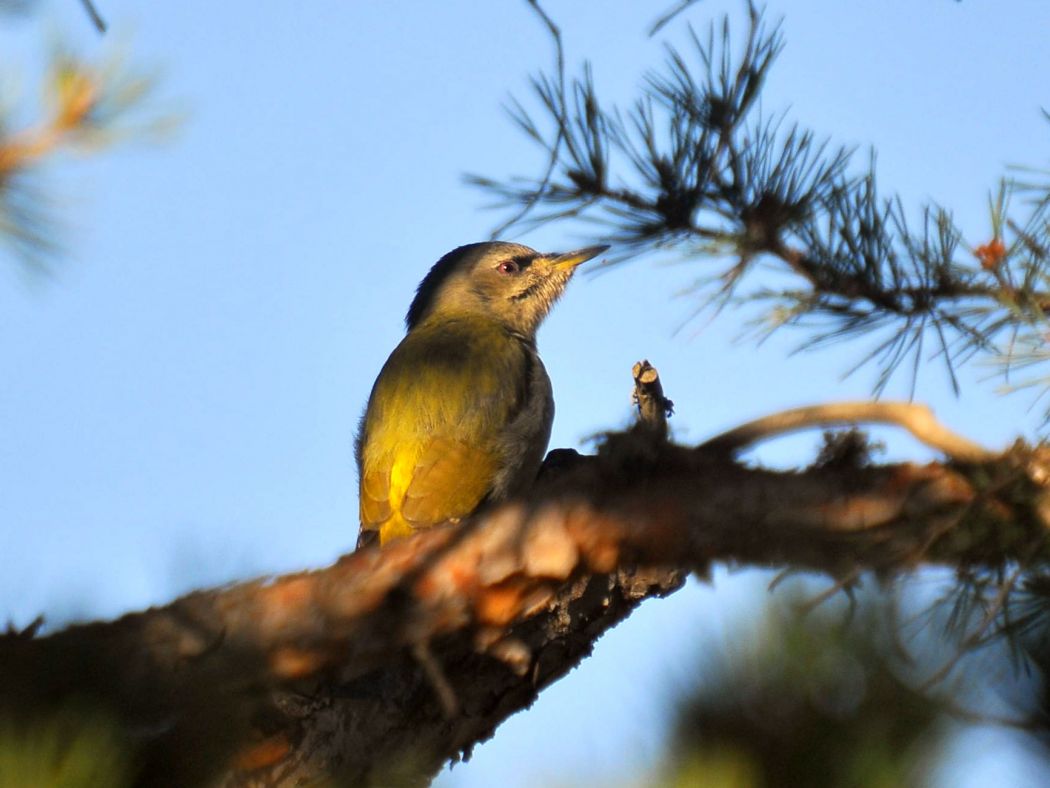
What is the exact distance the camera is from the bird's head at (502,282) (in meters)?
7.70

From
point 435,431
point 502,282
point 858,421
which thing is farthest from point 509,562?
point 502,282

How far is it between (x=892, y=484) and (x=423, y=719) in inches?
84.4

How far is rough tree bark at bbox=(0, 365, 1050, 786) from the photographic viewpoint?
2467mm

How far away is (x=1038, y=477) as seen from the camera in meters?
2.47

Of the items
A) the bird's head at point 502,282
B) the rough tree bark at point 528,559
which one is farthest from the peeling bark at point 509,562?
the bird's head at point 502,282

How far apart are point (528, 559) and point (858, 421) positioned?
804 mm

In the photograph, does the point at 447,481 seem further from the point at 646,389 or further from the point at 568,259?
the point at 568,259

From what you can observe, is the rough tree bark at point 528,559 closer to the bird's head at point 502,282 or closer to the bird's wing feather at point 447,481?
the bird's wing feather at point 447,481

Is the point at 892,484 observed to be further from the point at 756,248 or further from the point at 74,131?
the point at 74,131

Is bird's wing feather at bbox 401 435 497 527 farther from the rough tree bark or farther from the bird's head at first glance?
the rough tree bark

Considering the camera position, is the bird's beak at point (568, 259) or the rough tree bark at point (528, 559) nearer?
the rough tree bark at point (528, 559)

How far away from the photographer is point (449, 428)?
588 centimetres

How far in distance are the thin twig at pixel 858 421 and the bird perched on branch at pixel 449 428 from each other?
2.82m

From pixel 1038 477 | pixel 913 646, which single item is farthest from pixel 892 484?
pixel 913 646
